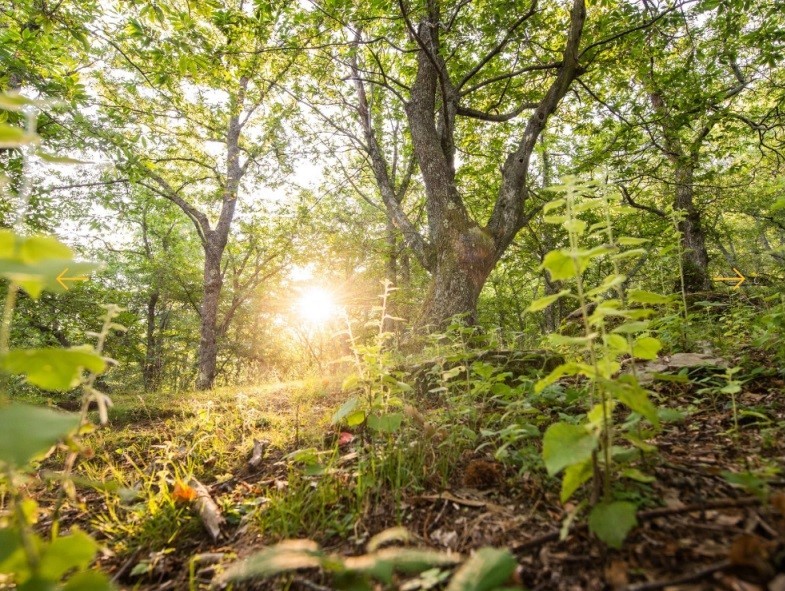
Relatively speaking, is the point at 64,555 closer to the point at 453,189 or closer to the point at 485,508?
the point at 485,508

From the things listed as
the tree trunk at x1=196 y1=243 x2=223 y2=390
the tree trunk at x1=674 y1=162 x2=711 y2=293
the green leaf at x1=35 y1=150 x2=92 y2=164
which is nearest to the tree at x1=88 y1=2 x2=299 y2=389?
the tree trunk at x1=196 y1=243 x2=223 y2=390

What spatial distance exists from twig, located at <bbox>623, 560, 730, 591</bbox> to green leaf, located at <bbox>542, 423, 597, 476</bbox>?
1.02 feet

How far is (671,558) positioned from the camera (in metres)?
1.13

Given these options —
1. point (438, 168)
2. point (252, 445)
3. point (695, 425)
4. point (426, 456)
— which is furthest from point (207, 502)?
point (438, 168)

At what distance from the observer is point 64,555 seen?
37.0 inches

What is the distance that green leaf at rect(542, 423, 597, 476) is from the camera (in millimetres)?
1183

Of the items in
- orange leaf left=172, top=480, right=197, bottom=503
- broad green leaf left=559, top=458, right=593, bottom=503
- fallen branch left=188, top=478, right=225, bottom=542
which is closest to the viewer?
broad green leaf left=559, top=458, right=593, bottom=503

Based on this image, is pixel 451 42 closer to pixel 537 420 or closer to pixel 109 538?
pixel 537 420

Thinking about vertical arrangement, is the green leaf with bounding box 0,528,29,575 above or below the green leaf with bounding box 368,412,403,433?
above

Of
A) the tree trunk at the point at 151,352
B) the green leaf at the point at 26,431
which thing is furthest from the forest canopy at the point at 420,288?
the tree trunk at the point at 151,352

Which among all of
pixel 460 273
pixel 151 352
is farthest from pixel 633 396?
pixel 151 352

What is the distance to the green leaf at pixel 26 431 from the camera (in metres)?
0.75

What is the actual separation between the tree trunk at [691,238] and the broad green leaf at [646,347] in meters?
6.71

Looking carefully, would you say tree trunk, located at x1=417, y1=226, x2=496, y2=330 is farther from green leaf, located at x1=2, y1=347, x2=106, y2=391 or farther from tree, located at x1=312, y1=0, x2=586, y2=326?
green leaf, located at x1=2, y1=347, x2=106, y2=391
